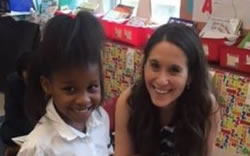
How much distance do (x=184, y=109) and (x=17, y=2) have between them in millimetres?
2328

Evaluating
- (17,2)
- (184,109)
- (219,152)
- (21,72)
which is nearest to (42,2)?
(17,2)

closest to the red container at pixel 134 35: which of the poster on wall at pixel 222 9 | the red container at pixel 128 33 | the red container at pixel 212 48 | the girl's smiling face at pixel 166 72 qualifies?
the red container at pixel 128 33

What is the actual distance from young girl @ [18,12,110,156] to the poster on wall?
3.74 ft

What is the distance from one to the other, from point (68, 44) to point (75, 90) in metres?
0.13

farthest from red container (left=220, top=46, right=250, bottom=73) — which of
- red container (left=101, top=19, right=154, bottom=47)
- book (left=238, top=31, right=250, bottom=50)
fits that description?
red container (left=101, top=19, right=154, bottom=47)

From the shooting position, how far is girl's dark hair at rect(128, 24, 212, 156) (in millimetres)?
1324

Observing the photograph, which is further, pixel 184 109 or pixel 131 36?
pixel 131 36

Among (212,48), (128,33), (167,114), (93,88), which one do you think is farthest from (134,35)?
(93,88)

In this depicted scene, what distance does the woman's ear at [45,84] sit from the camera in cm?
112

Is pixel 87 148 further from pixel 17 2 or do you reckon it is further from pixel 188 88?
pixel 17 2

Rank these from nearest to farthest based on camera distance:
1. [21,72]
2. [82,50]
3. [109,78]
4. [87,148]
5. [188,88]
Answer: [82,50] < [87,148] < [188,88] < [21,72] < [109,78]

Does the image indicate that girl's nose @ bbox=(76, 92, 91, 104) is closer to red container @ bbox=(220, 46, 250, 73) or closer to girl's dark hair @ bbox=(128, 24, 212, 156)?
girl's dark hair @ bbox=(128, 24, 212, 156)

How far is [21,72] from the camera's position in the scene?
1.92 meters

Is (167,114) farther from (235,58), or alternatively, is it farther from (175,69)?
(235,58)
